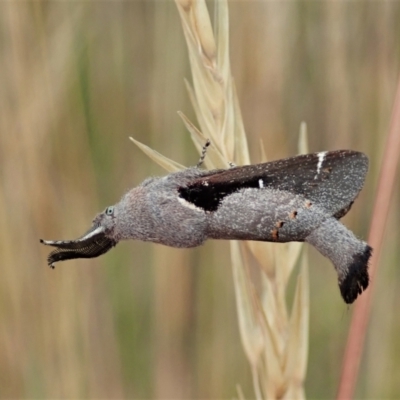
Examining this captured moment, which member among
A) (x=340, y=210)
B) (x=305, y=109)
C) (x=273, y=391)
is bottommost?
(x=273, y=391)

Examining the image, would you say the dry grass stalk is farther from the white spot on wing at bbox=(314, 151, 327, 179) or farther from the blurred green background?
the blurred green background

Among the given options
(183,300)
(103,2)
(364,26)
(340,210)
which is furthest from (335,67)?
(340,210)

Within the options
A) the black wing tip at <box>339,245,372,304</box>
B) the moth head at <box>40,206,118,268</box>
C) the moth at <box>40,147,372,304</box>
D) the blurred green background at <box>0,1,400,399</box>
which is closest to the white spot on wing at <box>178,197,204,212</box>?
the moth at <box>40,147,372,304</box>

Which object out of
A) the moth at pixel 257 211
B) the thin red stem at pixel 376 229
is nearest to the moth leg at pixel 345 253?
the moth at pixel 257 211

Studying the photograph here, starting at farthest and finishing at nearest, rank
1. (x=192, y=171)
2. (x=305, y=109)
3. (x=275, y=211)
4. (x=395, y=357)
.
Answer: (x=305, y=109) < (x=395, y=357) < (x=192, y=171) < (x=275, y=211)

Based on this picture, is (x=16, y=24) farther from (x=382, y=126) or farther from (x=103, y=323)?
(x=382, y=126)

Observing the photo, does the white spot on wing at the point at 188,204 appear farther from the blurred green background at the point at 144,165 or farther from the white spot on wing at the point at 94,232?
the blurred green background at the point at 144,165
